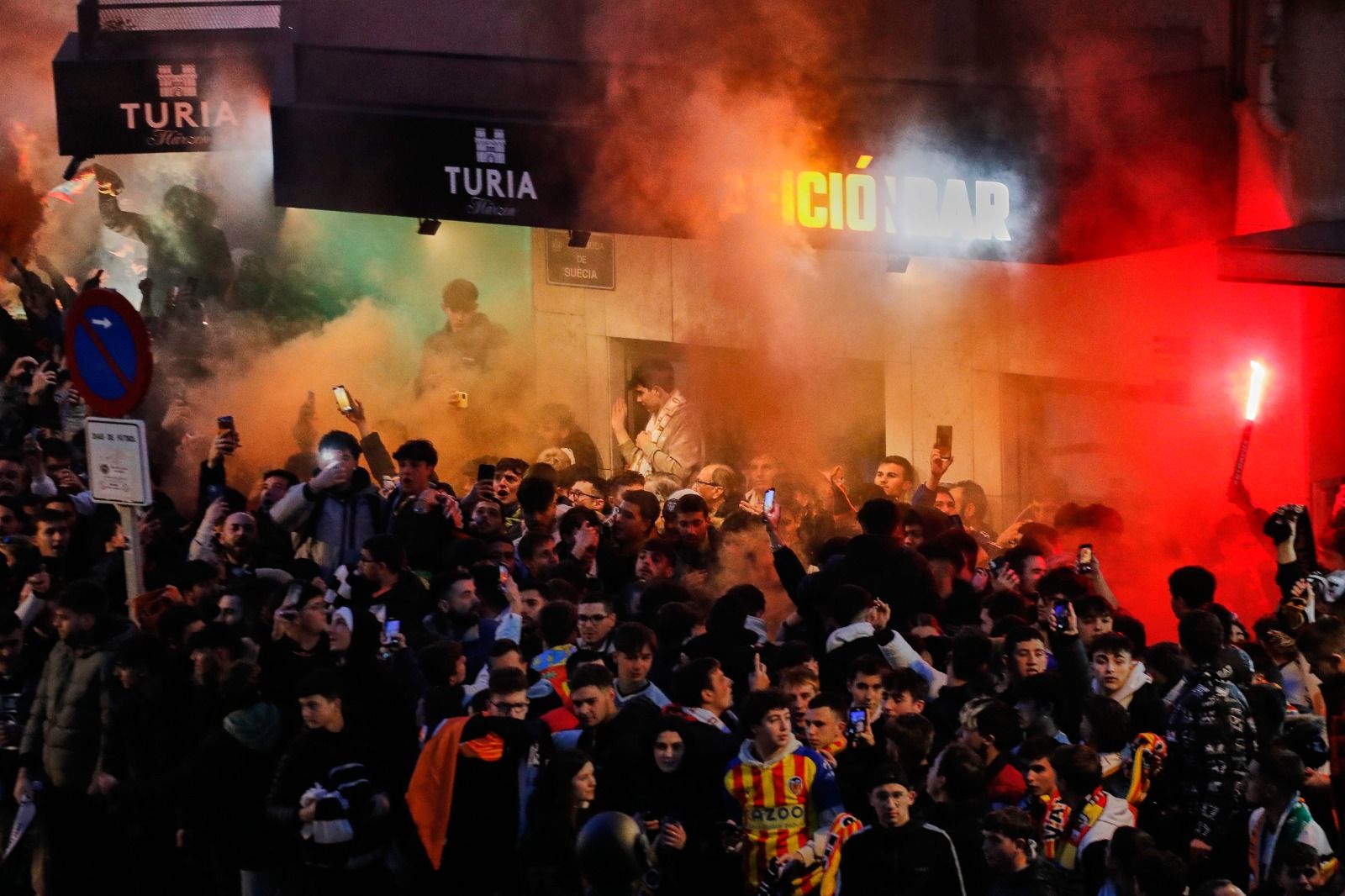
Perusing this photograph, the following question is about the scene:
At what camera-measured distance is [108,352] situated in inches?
316

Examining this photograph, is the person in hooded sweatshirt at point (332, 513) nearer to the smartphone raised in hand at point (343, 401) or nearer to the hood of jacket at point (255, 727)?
the smartphone raised in hand at point (343, 401)

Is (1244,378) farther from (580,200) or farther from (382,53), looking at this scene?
(382,53)

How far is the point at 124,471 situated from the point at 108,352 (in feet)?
1.53

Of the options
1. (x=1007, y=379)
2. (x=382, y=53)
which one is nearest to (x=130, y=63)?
(x=382, y=53)

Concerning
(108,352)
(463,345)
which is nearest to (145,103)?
(463,345)

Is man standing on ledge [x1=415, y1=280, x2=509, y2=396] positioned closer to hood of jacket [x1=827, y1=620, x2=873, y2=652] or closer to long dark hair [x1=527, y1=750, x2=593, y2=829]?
hood of jacket [x1=827, y1=620, x2=873, y2=652]

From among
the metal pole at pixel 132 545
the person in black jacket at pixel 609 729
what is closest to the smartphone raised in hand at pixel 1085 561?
the person in black jacket at pixel 609 729

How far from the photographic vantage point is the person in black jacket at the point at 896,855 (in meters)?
5.62

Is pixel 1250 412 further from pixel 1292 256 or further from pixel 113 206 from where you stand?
pixel 113 206

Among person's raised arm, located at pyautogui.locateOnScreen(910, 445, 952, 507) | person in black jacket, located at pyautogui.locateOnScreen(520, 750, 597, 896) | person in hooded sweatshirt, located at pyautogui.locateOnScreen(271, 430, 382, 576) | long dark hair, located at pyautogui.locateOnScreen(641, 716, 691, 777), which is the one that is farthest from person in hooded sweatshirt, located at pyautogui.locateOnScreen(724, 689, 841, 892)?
person's raised arm, located at pyautogui.locateOnScreen(910, 445, 952, 507)

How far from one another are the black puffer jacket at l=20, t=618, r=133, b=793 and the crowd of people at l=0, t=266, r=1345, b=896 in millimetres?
12

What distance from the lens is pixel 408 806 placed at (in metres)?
6.74

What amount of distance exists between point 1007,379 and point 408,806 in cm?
640

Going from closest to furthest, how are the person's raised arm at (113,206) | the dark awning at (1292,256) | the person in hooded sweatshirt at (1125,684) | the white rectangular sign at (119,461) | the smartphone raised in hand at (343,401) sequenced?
1. the person in hooded sweatshirt at (1125,684)
2. the white rectangular sign at (119,461)
3. the dark awning at (1292,256)
4. the smartphone raised in hand at (343,401)
5. the person's raised arm at (113,206)
